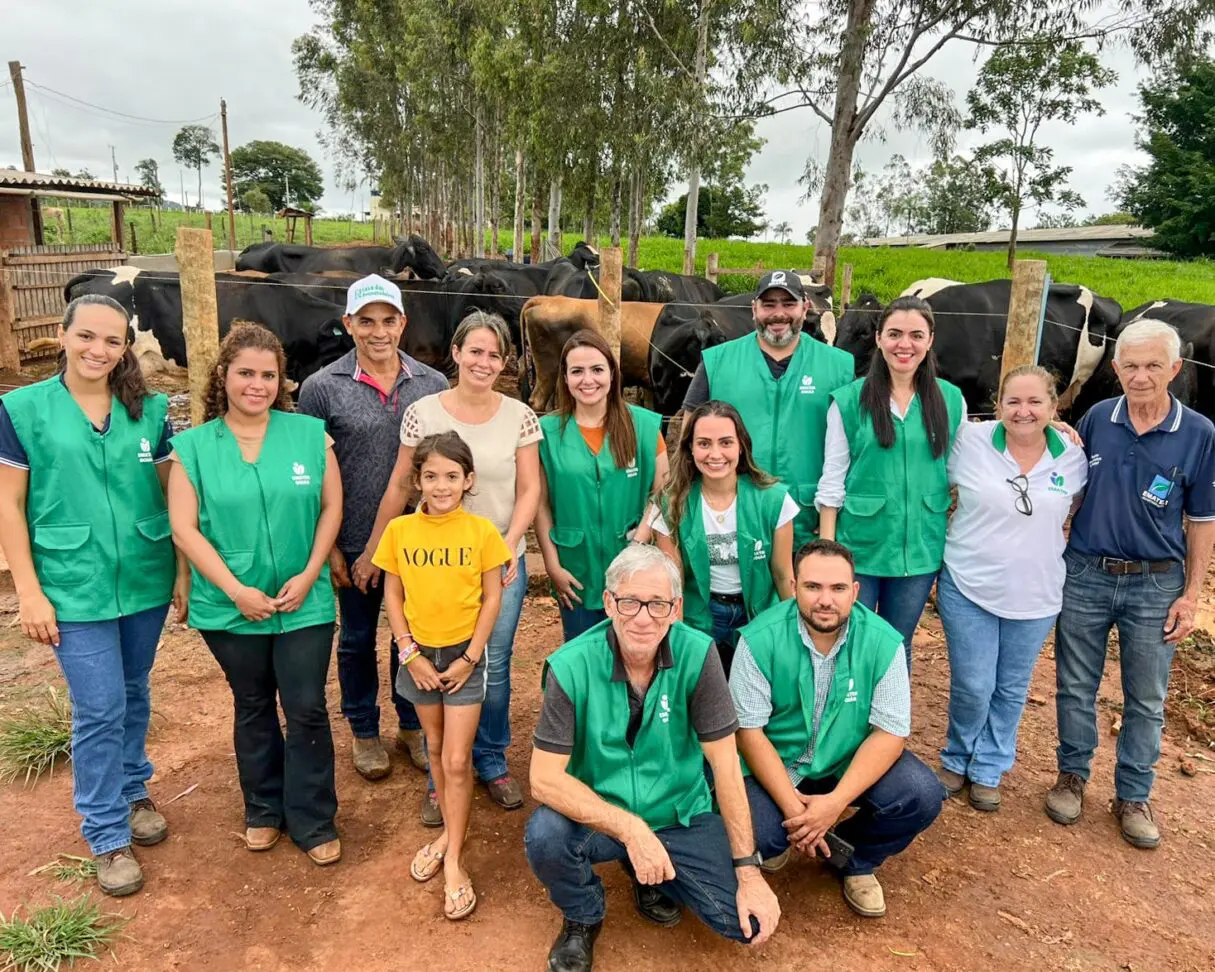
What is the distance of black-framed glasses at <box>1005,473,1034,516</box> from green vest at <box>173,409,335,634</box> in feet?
8.46

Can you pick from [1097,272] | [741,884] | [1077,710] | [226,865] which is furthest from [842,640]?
[1097,272]

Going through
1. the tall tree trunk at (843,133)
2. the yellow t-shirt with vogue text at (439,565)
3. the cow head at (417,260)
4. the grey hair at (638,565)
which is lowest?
the yellow t-shirt with vogue text at (439,565)

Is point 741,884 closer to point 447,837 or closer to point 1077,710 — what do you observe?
point 447,837

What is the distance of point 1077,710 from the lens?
134 inches

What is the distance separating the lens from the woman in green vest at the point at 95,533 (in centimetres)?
271

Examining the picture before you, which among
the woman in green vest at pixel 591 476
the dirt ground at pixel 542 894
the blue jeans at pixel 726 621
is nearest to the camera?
the dirt ground at pixel 542 894

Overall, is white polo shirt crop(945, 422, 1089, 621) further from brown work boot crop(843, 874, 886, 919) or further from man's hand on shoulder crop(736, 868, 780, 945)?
man's hand on shoulder crop(736, 868, 780, 945)

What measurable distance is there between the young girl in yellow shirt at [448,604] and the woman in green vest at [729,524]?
0.64 metres

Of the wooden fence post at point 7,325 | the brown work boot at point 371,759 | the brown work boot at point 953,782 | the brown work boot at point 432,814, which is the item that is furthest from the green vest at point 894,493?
the wooden fence post at point 7,325

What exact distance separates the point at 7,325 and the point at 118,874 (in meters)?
10.2

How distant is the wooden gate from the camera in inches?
418

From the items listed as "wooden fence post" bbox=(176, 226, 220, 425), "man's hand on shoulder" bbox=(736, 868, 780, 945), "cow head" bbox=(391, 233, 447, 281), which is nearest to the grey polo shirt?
"wooden fence post" bbox=(176, 226, 220, 425)

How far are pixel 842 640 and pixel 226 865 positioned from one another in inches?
90.8

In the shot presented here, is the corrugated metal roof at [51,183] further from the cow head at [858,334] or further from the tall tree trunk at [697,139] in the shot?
the cow head at [858,334]
